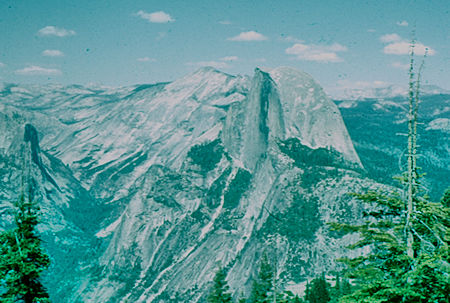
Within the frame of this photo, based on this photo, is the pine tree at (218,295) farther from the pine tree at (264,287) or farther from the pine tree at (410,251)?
the pine tree at (410,251)

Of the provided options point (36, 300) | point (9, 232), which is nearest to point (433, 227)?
point (36, 300)

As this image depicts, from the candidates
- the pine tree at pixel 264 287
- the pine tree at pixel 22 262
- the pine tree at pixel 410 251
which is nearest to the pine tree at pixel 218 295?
the pine tree at pixel 264 287

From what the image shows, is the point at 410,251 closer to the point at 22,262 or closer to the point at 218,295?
the point at 22,262

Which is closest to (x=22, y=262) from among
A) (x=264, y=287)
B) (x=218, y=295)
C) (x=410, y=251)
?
(x=410, y=251)

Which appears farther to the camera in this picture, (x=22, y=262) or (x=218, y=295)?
(x=218, y=295)

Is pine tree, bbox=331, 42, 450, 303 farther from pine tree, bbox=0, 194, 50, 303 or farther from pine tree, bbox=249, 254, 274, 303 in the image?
pine tree, bbox=249, 254, 274, 303

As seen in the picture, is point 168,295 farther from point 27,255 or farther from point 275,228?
point 27,255

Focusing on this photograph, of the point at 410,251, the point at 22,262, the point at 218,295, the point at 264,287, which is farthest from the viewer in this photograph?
the point at 264,287
